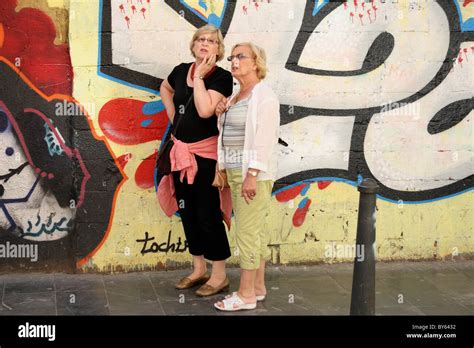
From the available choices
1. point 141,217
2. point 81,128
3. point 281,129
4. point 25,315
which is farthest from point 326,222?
point 25,315

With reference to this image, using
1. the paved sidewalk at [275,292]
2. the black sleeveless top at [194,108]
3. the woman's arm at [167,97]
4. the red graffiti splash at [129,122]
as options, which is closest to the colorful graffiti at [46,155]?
the red graffiti splash at [129,122]

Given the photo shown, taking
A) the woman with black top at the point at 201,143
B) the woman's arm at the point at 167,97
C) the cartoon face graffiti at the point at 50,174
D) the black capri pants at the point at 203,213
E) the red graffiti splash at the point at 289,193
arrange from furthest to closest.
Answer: the red graffiti splash at the point at 289,193 → the cartoon face graffiti at the point at 50,174 → the woman's arm at the point at 167,97 → the black capri pants at the point at 203,213 → the woman with black top at the point at 201,143

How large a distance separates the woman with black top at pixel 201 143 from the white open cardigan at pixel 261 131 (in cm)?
40

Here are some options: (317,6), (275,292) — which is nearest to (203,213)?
(275,292)

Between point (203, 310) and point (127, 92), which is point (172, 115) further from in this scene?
point (203, 310)

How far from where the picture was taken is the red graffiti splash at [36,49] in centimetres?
665

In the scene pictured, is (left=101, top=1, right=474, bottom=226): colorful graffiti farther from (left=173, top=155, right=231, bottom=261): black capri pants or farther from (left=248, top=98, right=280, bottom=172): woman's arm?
(left=248, top=98, right=280, bottom=172): woman's arm

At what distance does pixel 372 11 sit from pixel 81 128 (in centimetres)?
254

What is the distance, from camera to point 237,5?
6.92 metres

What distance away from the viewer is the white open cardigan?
19.4 ft

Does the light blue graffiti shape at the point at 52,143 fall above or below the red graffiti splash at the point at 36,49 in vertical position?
below

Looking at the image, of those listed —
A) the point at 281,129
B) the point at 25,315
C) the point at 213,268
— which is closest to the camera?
the point at 25,315

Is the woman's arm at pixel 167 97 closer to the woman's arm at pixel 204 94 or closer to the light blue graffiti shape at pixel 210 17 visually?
the woman's arm at pixel 204 94

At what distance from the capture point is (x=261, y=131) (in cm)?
592
